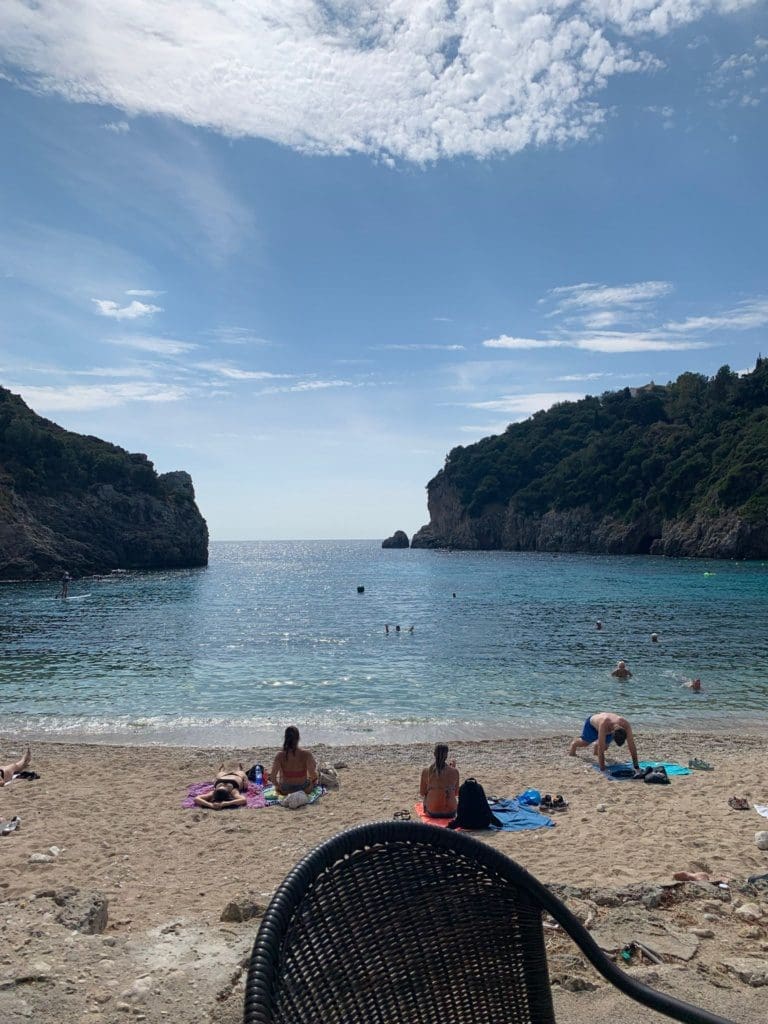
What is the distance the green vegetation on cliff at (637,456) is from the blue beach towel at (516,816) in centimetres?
8362

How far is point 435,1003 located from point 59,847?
7.34 meters

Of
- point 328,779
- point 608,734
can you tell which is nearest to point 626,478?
point 608,734

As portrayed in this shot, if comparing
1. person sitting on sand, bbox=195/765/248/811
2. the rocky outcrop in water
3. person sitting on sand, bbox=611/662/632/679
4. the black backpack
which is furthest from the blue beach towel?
the rocky outcrop in water

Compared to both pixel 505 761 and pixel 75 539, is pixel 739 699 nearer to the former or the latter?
pixel 505 761

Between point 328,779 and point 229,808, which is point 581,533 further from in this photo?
point 229,808

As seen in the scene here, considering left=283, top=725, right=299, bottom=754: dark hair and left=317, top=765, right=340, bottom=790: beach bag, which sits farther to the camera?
left=317, top=765, right=340, bottom=790: beach bag

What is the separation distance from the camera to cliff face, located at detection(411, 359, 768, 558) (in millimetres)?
89000

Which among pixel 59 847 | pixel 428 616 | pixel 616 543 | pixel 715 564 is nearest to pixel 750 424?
pixel 616 543

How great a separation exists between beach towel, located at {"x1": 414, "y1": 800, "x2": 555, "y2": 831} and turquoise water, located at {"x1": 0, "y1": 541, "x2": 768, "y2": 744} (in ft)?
20.4

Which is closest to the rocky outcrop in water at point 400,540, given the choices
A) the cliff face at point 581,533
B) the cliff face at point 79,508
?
the cliff face at point 581,533

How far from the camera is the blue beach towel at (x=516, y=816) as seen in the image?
353 inches

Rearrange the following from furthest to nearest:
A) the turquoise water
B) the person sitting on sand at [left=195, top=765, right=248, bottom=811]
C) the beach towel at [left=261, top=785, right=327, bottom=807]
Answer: the turquoise water → the beach towel at [left=261, top=785, right=327, bottom=807] → the person sitting on sand at [left=195, top=765, right=248, bottom=811]

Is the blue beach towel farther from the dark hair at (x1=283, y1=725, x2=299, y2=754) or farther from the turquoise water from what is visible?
the turquoise water

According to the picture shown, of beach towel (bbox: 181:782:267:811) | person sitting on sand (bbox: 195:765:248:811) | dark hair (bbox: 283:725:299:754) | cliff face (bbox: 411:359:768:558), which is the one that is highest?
cliff face (bbox: 411:359:768:558)
